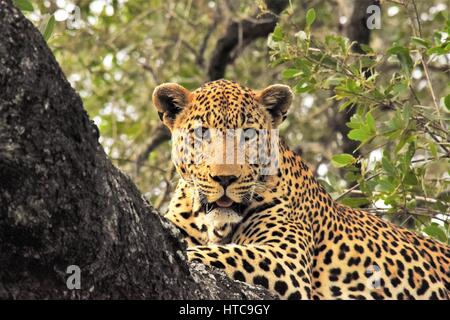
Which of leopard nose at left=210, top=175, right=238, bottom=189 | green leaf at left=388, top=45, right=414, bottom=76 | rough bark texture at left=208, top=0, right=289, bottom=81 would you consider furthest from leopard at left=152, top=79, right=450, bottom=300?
rough bark texture at left=208, top=0, right=289, bottom=81

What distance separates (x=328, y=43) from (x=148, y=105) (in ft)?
19.9

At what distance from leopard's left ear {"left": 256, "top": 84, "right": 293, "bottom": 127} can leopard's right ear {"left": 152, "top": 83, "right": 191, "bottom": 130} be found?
0.57 metres

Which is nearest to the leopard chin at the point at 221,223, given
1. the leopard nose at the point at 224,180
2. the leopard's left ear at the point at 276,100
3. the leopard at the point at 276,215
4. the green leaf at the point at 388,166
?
the leopard at the point at 276,215

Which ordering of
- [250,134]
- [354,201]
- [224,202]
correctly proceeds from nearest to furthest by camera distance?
[224,202] → [250,134] → [354,201]

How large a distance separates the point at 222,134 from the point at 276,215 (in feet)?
2.42

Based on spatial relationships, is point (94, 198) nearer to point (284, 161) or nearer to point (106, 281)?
point (106, 281)

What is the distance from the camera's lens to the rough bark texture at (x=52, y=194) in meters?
3.81

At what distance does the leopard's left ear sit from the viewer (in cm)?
786

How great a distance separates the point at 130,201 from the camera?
4.38 m

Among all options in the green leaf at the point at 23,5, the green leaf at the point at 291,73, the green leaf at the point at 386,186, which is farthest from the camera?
the green leaf at the point at 291,73

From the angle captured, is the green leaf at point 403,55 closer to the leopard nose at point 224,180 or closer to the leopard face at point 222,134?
the leopard face at point 222,134

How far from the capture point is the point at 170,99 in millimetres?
7867

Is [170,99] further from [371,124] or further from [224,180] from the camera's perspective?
[371,124]

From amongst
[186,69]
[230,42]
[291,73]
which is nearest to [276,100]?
[291,73]
